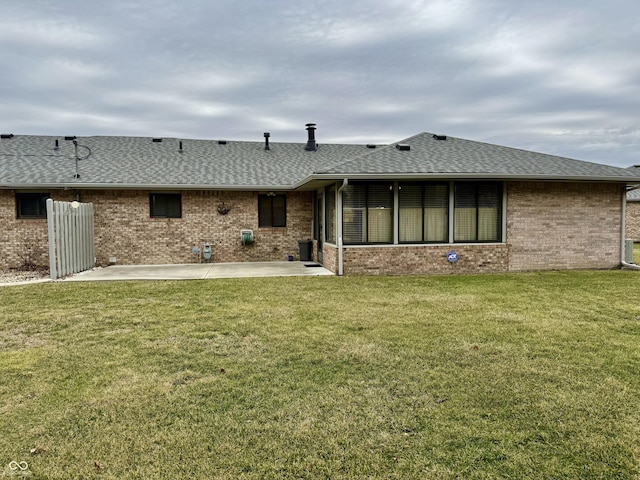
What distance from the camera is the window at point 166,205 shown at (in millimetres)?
13758

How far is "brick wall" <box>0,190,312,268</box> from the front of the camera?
1309 cm

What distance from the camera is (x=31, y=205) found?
13.3 meters

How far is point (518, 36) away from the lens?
496 inches

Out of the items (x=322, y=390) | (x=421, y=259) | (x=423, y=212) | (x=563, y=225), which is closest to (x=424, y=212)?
(x=423, y=212)

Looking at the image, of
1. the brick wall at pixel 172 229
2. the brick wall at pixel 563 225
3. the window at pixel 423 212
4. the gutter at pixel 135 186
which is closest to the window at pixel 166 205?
the brick wall at pixel 172 229

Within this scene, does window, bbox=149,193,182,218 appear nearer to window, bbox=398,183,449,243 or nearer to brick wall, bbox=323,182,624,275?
brick wall, bbox=323,182,624,275

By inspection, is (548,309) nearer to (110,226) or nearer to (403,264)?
(403,264)

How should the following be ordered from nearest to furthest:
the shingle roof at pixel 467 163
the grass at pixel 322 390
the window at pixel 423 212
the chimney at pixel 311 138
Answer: the grass at pixel 322 390 < the shingle roof at pixel 467 163 < the window at pixel 423 212 < the chimney at pixel 311 138

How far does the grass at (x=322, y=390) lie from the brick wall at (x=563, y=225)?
457 cm

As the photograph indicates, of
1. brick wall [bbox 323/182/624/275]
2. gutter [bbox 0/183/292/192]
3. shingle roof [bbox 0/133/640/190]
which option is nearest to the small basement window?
gutter [bbox 0/183/292/192]

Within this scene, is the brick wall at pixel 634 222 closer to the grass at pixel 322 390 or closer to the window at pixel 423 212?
the window at pixel 423 212

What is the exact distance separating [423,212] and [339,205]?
7.35 ft

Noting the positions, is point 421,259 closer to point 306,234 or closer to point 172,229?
point 306,234

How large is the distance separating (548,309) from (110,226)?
12.0m
